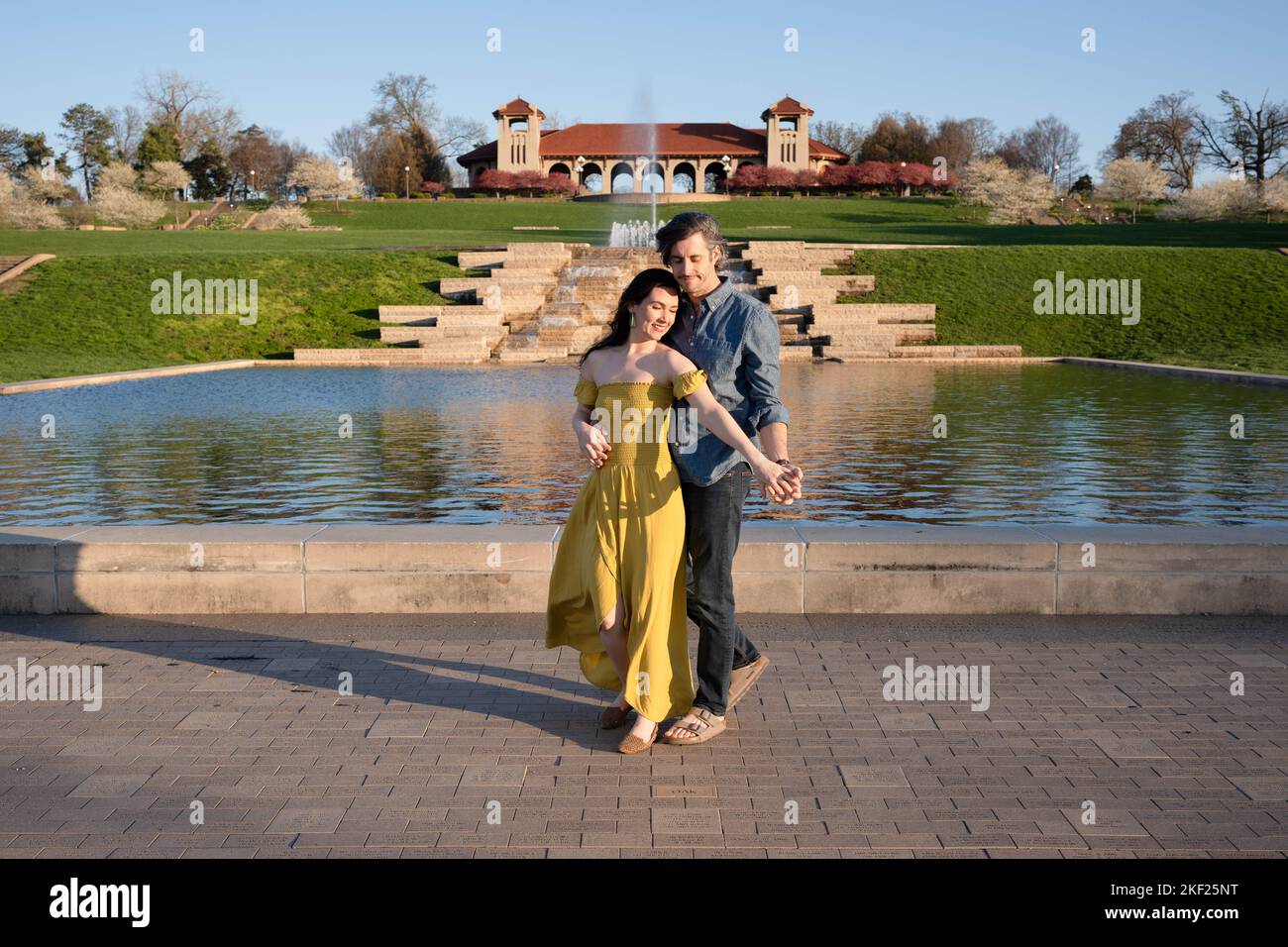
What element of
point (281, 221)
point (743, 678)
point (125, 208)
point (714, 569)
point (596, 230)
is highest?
point (125, 208)

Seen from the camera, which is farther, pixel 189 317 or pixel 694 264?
pixel 189 317

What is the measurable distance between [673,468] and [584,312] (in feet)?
88.7

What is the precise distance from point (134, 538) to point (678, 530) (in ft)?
12.1

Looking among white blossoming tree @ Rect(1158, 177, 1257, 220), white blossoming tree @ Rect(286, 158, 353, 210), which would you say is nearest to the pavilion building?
white blossoming tree @ Rect(286, 158, 353, 210)

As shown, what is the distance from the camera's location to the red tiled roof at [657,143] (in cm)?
9388

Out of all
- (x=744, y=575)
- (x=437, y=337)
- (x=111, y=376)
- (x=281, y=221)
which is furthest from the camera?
(x=281, y=221)

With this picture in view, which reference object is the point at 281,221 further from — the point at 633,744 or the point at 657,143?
the point at 633,744

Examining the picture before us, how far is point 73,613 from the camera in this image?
6.52 m

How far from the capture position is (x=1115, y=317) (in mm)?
31188

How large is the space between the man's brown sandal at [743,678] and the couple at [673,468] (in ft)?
0.69

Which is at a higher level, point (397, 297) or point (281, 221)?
point (281, 221)

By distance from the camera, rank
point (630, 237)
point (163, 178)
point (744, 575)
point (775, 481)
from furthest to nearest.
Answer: point (163, 178) → point (630, 237) → point (744, 575) → point (775, 481)

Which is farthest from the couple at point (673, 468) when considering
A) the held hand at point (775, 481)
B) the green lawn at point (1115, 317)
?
the green lawn at point (1115, 317)

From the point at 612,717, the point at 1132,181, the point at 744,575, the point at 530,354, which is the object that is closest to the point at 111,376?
the point at 530,354
